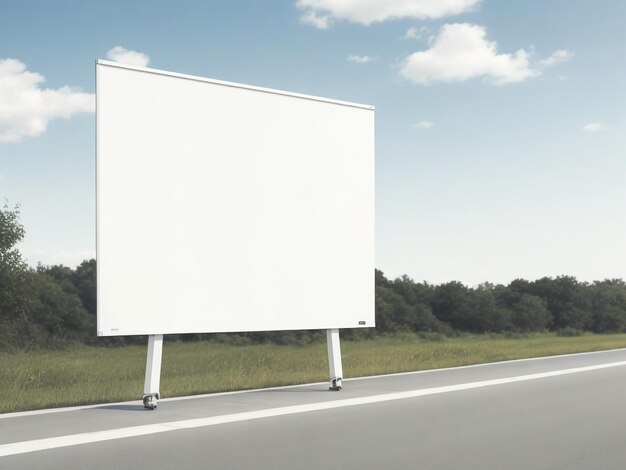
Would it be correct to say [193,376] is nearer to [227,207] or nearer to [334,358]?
[334,358]

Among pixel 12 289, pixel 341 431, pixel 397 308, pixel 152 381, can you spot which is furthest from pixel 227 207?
pixel 397 308

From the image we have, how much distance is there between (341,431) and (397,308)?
149 feet

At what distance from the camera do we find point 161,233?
424 inches

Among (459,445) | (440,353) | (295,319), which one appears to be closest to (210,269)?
(295,319)

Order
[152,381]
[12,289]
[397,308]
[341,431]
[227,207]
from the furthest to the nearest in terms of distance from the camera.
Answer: [397,308] → [12,289] → [227,207] → [152,381] → [341,431]

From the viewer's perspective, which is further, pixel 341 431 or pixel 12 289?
pixel 12 289

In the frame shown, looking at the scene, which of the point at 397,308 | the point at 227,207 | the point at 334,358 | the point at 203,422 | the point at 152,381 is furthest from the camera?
the point at 397,308

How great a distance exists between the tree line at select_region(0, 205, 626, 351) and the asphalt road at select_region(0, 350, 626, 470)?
23.8 meters

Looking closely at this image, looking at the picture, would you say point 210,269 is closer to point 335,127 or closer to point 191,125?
point 191,125

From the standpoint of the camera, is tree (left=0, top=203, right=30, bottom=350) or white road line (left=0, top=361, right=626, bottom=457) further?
tree (left=0, top=203, right=30, bottom=350)

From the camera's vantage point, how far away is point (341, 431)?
9039mm

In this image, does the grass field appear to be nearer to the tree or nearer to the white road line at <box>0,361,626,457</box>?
the white road line at <box>0,361,626,457</box>

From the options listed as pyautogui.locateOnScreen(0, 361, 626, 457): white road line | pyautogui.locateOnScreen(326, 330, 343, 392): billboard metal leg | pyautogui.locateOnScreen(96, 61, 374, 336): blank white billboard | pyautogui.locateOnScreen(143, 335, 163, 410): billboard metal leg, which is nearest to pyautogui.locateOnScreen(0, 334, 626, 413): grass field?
pyautogui.locateOnScreen(143, 335, 163, 410): billboard metal leg

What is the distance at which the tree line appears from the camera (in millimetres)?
41219
